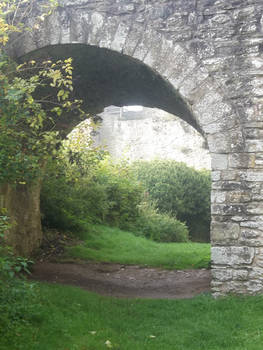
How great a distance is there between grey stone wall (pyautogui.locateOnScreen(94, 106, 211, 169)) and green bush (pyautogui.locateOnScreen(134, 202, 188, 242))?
169 inches

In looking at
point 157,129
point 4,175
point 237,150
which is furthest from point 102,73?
point 157,129

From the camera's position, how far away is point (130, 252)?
31.9 feet

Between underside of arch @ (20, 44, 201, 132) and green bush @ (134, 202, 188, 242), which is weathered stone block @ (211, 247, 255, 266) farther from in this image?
green bush @ (134, 202, 188, 242)

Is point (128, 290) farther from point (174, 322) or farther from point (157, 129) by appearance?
point (157, 129)

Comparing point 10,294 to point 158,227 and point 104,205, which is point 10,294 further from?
point 158,227

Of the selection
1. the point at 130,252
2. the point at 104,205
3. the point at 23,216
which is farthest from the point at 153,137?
the point at 23,216

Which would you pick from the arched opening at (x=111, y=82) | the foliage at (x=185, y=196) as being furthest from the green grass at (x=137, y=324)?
the foliage at (x=185, y=196)

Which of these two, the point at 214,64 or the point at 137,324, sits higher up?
the point at 214,64

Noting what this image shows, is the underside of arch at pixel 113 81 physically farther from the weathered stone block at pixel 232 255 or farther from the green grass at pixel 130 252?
the green grass at pixel 130 252

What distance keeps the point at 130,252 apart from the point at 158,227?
3.40 m

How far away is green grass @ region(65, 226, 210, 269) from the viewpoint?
855 centimetres

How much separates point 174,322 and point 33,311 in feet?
4.86

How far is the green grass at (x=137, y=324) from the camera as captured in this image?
3.60m

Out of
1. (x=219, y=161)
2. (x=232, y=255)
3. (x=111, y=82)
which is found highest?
(x=111, y=82)
